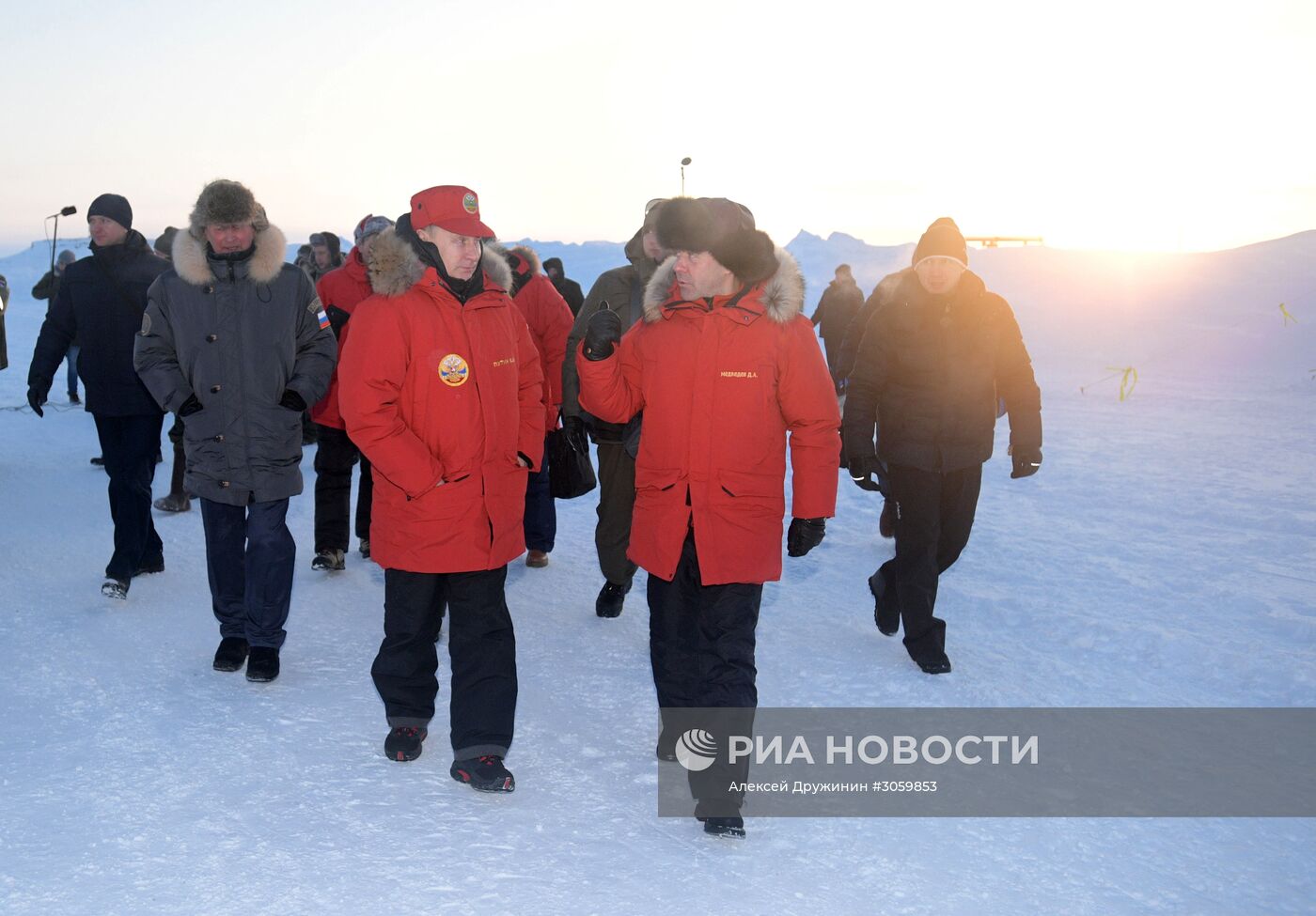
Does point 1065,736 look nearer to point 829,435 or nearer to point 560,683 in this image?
point 829,435

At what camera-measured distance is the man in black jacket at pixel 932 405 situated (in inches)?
182

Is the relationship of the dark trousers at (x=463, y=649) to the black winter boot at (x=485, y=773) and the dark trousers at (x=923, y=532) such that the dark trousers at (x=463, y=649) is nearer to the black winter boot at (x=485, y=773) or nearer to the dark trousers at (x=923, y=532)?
the black winter boot at (x=485, y=773)

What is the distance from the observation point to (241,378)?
4246 millimetres

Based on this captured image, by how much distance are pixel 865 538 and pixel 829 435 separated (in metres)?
3.79

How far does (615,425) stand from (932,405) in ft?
4.40

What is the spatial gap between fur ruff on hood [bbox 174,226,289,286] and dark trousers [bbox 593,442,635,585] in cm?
157

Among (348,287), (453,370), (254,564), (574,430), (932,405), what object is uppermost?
(348,287)

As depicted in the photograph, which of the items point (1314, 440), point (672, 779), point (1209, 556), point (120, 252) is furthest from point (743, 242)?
point (1314, 440)

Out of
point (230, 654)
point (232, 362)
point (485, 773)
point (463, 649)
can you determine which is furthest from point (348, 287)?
point (485, 773)

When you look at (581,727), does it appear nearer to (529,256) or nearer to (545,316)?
(545,316)

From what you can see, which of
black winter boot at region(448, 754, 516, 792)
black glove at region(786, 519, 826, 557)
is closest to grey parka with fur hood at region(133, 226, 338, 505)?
black winter boot at region(448, 754, 516, 792)

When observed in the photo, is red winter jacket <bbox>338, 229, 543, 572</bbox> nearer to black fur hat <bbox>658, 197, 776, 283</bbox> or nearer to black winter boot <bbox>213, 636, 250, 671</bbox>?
black fur hat <bbox>658, 197, 776, 283</bbox>

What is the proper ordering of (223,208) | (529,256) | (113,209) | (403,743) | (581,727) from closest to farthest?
(403,743)
(581,727)
(223,208)
(113,209)
(529,256)

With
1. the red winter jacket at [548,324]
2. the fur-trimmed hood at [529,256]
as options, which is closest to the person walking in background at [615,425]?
the red winter jacket at [548,324]
